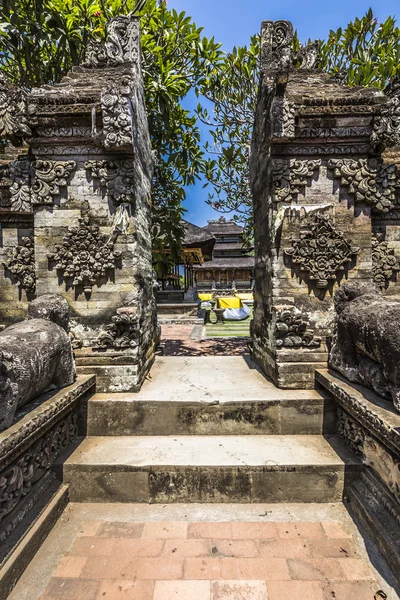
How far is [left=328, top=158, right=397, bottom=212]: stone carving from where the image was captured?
13.7 ft

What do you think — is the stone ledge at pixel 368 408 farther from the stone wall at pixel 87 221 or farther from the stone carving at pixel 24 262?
the stone carving at pixel 24 262

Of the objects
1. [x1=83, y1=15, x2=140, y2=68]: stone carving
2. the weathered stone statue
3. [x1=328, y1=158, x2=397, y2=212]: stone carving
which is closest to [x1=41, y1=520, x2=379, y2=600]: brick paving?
the weathered stone statue

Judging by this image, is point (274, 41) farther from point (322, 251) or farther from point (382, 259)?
point (382, 259)

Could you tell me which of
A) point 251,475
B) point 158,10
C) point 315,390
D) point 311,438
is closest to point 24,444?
point 251,475

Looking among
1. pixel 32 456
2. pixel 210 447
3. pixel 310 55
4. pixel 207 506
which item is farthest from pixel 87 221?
pixel 310 55

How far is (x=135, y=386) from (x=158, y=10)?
27.6 ft

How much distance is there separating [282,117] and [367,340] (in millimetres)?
3224

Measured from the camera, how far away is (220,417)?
3.58m

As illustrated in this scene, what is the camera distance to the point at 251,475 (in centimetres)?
290

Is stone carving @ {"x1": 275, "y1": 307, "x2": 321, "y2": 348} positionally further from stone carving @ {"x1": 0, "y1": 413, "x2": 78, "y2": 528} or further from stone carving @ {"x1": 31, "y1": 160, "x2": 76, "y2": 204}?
stone carving @ {"x1": 31, "y1": 160, "x2": 76, "y2": 204}

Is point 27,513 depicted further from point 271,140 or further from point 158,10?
point 158,10

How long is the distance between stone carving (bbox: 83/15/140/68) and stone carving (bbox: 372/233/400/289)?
16.7 feet

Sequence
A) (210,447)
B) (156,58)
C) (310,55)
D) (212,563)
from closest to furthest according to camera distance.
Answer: (212,563), (210,447), (310,55), (156,58)

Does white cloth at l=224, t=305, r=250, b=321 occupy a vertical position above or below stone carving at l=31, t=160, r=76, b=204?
below
